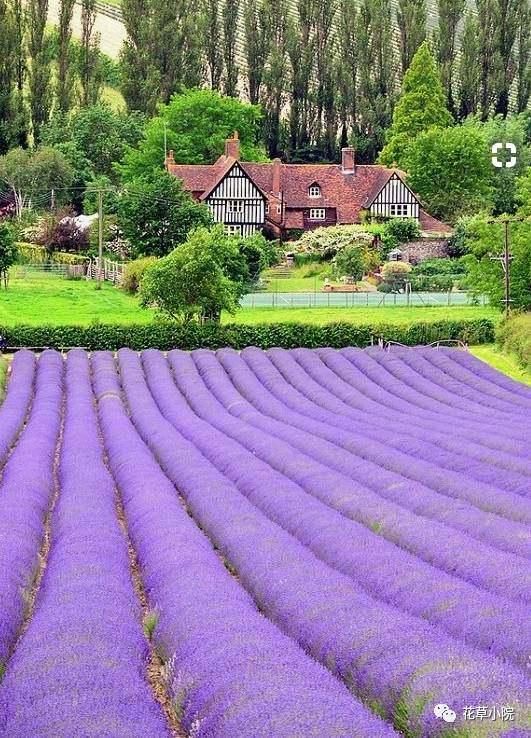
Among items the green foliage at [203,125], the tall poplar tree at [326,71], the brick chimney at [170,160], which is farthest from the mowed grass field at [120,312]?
the tall poplar tree at [326,71]

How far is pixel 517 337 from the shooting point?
127ft

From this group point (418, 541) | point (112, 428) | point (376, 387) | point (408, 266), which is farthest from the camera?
point (408, 266)

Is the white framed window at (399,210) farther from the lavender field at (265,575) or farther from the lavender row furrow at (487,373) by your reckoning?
the lavender field at (265,575)

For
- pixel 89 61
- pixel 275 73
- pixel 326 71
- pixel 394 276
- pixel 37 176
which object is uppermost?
pixel 89 61

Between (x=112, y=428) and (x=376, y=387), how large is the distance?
390 inches

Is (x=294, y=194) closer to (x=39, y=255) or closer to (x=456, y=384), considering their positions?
(x=39, y=255)

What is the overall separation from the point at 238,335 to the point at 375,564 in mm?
30660

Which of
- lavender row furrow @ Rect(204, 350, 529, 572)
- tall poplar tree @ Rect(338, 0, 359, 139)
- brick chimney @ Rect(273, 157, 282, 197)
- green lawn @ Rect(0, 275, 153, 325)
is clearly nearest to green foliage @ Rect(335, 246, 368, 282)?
brick chimney @ Rect(273, 157, 282, 197)

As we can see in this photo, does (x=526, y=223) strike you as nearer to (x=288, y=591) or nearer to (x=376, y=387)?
(x=376, y=387)

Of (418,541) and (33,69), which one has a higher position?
(33,69)

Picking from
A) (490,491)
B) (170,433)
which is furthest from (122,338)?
(490,491)

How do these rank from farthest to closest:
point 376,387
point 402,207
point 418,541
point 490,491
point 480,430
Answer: point 402,207 → point 376,387 → point 480,430 → point 490,491 → point 418,541

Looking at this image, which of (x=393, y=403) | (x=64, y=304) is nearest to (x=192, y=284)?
(x=64, y=304)

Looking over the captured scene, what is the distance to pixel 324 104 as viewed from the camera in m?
91.9
